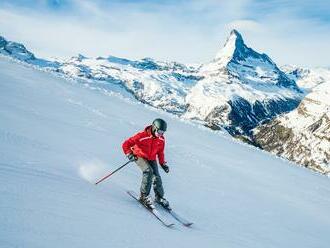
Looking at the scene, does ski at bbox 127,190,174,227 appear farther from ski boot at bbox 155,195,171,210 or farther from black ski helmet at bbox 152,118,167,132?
black ski helmet at bbox 152,118,167,132

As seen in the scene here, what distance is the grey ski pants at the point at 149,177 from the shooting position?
12.2 metres

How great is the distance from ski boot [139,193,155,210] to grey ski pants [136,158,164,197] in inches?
5.3

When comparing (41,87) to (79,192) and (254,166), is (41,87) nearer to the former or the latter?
(254,166)

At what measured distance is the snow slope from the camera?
27.2 ft

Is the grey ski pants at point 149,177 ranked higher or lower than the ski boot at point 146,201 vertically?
higher

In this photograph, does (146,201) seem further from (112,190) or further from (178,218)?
(112,190)

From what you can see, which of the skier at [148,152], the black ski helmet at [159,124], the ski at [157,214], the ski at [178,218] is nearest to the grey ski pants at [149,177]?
the skier at [148,152]

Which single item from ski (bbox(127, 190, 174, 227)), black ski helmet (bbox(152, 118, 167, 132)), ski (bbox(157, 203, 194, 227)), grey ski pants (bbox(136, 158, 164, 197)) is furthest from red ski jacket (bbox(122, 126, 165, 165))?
ski (bbox(157, 203, 194, 227))

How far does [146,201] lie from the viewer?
38.7ft

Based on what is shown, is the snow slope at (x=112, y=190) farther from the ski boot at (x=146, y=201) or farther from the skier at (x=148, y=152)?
the skier at (x=148, y=152)

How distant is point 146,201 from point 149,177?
0.76 m

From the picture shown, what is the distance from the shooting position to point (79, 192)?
10.5m

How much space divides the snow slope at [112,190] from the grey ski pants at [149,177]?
59cm

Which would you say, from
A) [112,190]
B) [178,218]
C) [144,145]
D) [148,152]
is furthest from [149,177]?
[178,218]
